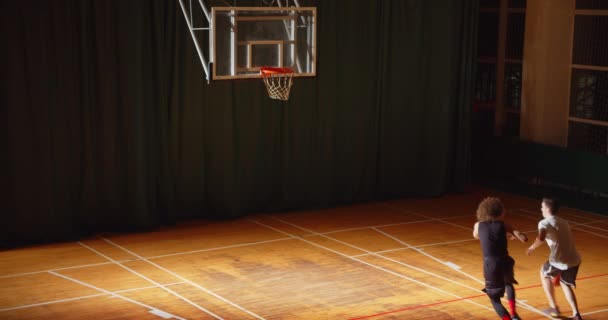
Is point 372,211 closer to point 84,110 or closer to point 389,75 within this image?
point 389,75

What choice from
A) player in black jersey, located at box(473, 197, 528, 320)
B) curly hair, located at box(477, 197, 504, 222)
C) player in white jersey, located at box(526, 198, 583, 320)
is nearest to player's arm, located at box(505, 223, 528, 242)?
player in black jersey, located at box(473, 197, 528, 320)

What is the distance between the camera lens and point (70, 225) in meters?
10.7

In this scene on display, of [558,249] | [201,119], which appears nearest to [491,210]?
[558,249]

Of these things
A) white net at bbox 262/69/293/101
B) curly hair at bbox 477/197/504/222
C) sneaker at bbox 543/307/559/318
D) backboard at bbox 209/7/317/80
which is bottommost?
sneaker at bbox 543/307/559/318

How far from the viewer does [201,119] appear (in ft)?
37.7

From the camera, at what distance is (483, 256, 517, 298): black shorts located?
7.05m

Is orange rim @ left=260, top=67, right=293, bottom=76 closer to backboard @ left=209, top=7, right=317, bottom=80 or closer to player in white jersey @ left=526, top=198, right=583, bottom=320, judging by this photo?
backboard @ left=209, top=7, right=317, bottom=80

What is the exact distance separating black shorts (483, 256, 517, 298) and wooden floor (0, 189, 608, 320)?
3.25 ft

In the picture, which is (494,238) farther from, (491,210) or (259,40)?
(259,40)

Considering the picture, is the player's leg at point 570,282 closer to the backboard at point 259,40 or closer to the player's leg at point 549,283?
the player's leg at point 549,283

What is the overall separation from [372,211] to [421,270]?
2894 mm

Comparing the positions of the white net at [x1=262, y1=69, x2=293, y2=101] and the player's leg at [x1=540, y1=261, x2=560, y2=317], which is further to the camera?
the white net at [x1=262, y1=69, x2=293, y2=101]

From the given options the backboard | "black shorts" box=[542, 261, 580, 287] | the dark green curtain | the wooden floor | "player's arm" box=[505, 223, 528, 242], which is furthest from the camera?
the dark green curtain

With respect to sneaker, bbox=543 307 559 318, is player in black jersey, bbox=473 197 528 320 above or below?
above
